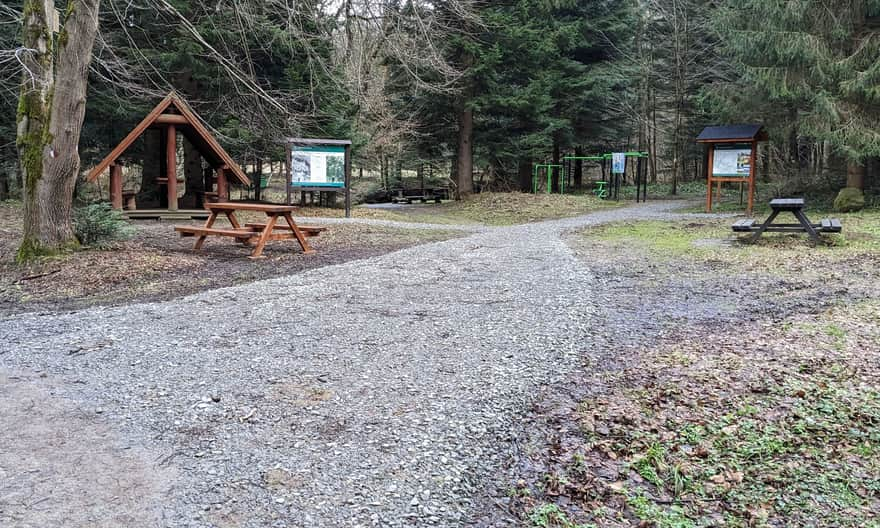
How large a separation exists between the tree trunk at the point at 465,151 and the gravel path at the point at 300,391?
16.3 m

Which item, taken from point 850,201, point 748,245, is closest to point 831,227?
point 748,245

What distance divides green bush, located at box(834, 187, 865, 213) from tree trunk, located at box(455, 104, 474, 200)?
11476 millimetres

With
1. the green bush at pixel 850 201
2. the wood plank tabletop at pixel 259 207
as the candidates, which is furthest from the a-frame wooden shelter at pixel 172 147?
the green bush at pixel 850 201

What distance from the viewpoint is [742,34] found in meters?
16.3

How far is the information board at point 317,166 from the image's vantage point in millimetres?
16578

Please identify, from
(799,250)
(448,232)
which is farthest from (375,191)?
(799,250)

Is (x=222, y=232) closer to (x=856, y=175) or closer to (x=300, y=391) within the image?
(x=300, y=391)

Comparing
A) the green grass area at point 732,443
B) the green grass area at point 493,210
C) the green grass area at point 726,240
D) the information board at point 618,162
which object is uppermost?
the information board at point 618,162

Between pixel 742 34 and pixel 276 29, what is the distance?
11379mm

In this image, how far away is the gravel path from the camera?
8.86 ft

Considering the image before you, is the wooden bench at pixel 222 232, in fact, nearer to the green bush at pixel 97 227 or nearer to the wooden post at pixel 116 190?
the green bush at pixel 97 227

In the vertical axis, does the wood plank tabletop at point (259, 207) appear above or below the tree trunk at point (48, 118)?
below

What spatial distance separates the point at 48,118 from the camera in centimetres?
855

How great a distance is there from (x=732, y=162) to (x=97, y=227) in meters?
15.1
